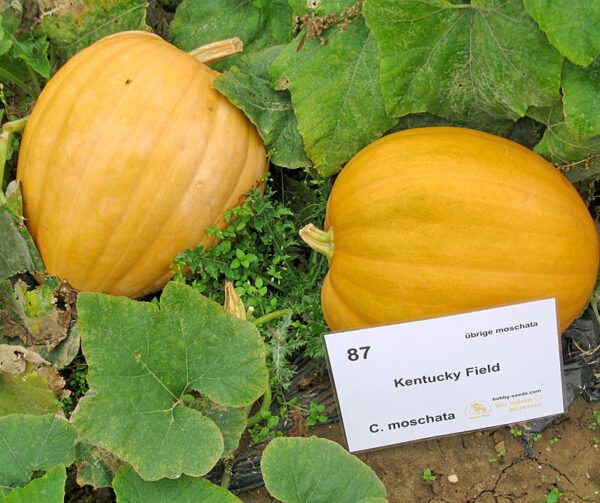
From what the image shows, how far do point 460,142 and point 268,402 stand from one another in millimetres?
757

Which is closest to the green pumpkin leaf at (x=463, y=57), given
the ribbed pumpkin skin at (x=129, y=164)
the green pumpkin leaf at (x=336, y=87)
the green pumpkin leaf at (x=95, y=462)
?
the green pumpkin leaf at (x=336, y=87)

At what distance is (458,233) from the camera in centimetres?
155

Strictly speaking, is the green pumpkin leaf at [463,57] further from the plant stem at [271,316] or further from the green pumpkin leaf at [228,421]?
the green pumpkin leaf at [228,421]

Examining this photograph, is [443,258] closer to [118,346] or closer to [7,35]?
[118,346]

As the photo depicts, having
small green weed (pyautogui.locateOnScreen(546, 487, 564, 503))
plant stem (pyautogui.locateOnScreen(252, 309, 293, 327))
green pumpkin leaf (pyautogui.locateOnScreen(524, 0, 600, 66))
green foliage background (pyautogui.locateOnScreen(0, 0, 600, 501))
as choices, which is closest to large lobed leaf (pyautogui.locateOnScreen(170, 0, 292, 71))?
green foliage background (pyautogui.locateOnScreen(0, 0, 600, 501))

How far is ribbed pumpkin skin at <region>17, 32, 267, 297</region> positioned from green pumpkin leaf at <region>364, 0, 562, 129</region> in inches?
16.8

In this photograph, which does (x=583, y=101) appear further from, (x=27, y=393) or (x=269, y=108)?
(x=27, y=393)

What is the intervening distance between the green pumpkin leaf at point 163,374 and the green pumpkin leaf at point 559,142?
2.74ft

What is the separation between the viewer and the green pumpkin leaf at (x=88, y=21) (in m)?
2.09

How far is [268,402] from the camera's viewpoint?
5.82 ft

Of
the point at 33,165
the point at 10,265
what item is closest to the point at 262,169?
the point at 33,165

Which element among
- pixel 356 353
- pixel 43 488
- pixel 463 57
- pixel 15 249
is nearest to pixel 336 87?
pixel 463 57

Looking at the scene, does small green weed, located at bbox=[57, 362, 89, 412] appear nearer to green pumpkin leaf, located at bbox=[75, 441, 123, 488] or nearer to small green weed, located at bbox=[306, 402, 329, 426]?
green pumpkin leaf, located at bbox=[75, 441, 123, 488]

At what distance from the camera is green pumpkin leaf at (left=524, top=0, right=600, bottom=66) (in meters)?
1.48
